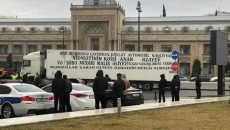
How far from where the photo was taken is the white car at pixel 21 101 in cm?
1622

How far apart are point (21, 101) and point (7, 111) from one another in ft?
2.66

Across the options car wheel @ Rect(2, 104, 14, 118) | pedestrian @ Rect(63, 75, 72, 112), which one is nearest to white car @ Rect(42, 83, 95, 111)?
pedestrian @ Rect(63, 75, 72, 112)

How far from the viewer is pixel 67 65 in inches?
1642

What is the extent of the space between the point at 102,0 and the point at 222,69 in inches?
2342

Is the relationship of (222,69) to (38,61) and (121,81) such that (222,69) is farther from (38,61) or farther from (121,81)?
(38,61)

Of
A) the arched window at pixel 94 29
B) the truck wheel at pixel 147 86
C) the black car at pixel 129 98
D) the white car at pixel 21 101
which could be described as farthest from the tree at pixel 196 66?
the white car at pixel 21 101

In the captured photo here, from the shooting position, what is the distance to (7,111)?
54.1 feet

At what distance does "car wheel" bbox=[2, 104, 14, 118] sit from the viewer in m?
16.4

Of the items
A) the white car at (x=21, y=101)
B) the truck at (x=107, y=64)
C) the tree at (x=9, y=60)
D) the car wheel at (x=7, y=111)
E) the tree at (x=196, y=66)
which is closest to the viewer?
the white car at (x=21, y=101)

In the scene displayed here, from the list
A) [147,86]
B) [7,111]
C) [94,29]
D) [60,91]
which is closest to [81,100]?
[60,91]

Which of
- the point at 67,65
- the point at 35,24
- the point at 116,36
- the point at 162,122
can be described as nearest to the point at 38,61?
the point at 67,65

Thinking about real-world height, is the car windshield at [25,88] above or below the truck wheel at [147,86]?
above

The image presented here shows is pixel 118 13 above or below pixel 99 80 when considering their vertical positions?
above

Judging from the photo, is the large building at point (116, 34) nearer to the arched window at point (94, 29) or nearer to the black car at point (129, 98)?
the arched window at point (94, 29)
